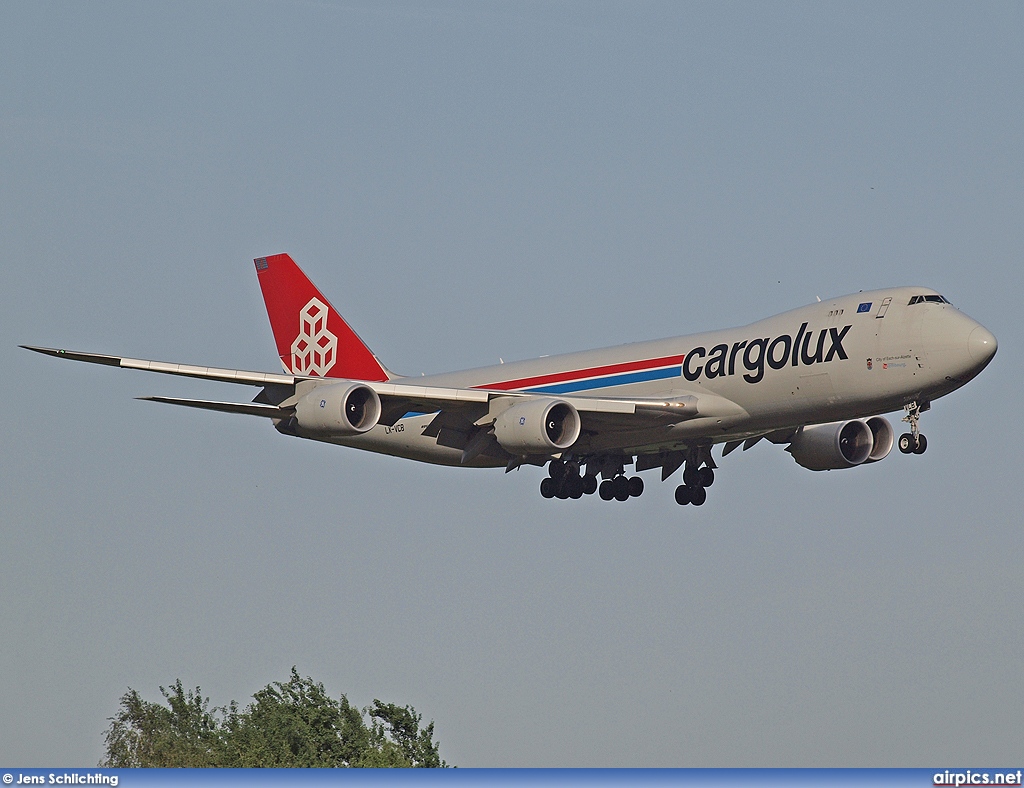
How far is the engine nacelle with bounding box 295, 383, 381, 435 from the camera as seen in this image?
46031 mm

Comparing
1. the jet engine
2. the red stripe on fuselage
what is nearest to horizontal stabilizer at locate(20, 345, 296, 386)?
the red stripe on fuselage

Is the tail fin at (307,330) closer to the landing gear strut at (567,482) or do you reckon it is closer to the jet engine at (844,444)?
the landing gear strut at (567,482)

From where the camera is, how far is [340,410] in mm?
46000

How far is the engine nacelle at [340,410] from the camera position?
1812 inches

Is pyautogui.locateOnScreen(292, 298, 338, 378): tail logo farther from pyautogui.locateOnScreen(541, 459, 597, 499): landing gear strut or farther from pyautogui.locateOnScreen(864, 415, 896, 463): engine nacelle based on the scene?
pyautogui.locateOnScreen(864, 415, 896, 463): engine nacelle

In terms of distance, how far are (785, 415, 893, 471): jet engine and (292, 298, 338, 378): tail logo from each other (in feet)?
54.1

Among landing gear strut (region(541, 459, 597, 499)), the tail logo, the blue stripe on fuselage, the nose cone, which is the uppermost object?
the tail logo

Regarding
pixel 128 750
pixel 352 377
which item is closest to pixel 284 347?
pixel 352 377

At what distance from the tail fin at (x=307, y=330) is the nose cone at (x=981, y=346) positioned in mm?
22215

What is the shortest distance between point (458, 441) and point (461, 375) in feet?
14.3

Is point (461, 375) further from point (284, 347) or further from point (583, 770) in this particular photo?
point (583, 770)

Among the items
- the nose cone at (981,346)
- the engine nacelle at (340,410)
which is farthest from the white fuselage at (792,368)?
the engine nacelle at (340,410)

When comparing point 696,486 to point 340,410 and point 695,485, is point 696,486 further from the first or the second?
point 340,410

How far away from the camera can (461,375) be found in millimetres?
54406
